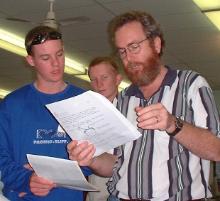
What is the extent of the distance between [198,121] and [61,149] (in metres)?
0.77

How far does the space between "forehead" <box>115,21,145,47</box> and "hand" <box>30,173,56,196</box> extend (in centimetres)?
74

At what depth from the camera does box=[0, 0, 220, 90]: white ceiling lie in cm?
601

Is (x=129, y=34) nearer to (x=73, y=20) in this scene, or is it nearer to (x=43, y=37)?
(x=43, y=37)

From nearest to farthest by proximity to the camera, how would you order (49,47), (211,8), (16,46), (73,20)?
(49,47) < (211,8) < (73,20) < (16,46)

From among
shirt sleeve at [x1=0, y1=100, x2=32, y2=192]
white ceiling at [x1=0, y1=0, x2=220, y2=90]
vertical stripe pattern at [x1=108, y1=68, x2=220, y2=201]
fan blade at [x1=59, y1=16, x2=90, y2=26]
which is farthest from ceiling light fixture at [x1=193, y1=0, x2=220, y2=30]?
shirt sleeve at [x1=0, y1=100, x2=32, y2=192]

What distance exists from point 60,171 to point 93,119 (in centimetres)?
31

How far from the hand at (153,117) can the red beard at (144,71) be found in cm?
43

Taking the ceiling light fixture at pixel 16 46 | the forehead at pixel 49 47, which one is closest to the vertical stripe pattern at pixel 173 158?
the forehead at pixel 49 47

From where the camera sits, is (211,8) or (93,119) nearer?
(93,119)

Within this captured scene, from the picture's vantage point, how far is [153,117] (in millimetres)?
1476

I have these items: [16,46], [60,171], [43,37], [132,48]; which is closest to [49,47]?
[43,37]

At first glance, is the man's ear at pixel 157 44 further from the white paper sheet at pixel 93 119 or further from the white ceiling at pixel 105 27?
the white ceiling at pixel 105 27

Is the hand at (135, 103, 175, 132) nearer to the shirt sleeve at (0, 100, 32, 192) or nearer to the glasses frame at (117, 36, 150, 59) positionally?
the glasses frame at (117, 36, 150, 59)

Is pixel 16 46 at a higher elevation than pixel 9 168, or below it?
higher
